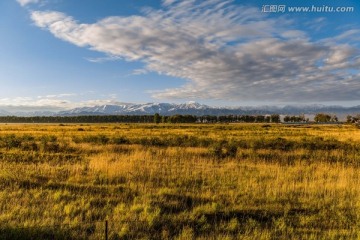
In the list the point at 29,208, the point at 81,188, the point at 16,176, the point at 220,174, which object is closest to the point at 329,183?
the point at 220,174

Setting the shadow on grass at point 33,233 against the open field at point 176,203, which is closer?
the shadow on grass at point 33,233

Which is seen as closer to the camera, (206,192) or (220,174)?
(206,192)

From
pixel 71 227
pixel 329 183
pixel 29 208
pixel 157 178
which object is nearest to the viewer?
pixel 71 227

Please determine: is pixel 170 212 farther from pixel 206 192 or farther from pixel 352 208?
pixel 352 208

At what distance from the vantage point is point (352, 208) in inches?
370

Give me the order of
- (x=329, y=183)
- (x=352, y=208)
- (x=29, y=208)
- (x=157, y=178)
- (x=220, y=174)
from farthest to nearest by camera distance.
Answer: (x=220, y=174)
(x=157, y=178)
(x=329, y=183)
(x=352, y=208)
(x=29, y=208)

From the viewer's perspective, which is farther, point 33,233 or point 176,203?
point 176,203

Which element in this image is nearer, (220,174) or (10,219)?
(10,219)

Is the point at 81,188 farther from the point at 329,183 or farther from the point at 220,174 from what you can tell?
the point at 329,183

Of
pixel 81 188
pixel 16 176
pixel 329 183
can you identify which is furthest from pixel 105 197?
pixel 329 183

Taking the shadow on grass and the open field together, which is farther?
the open field

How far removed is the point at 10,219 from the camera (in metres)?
7.93

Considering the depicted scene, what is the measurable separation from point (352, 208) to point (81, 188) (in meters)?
8.45

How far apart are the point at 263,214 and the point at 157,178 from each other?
17.7 ft
